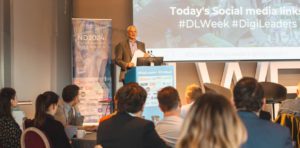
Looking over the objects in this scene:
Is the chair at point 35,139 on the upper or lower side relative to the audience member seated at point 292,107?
lower

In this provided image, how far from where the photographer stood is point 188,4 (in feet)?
22.1

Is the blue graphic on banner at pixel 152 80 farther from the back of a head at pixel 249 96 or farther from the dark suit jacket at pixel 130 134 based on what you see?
the back of a head at pixel 249 96

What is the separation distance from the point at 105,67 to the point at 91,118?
80 cm

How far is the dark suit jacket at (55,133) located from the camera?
10.5ft

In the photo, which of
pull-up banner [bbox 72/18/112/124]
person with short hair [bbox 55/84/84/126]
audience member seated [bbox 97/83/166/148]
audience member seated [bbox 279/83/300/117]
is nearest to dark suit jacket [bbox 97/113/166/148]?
audience member seated [bbox 97/83/166/148]

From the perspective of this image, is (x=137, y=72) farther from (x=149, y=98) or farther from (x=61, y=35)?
(x=61, y=35)

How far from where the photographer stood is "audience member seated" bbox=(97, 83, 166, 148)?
2568 millimetres

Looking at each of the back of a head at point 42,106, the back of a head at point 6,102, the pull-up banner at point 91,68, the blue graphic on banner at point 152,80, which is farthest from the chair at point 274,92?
the back of a head at point 6,102

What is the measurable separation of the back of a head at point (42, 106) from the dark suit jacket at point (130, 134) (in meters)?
0.81

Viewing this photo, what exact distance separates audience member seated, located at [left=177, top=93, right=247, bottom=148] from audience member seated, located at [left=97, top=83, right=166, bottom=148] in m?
0.86

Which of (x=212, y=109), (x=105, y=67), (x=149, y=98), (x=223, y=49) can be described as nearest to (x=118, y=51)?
(x=105, y=67)

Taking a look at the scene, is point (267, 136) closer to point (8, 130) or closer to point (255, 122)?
point (255, 122)

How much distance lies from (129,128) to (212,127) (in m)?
0.99

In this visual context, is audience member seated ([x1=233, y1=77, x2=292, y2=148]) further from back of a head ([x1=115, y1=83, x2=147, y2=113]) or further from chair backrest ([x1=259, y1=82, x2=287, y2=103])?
chair backrest ([x1=259, y1=82, x2=287, y2=103])
